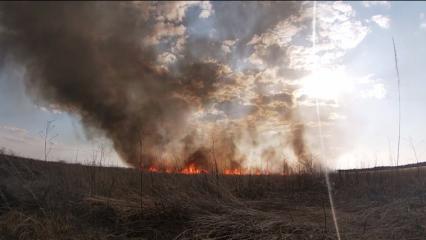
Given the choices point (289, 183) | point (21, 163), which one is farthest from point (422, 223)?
point (21, 163)

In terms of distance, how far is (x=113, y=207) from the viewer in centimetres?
585

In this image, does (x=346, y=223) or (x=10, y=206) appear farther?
(x=10, y=206)

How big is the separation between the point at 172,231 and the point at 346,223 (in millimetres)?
2276

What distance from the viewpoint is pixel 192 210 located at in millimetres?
5672

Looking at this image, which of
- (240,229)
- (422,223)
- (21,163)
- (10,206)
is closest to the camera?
(240,229)

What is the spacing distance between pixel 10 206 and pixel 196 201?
9.54 ft

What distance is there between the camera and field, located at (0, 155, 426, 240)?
4926 millimetres

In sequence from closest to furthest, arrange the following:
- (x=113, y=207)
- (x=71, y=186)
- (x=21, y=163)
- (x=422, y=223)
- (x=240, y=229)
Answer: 1. (x=240, y=229)
2. (x=422, y=223)
3. (x=113, y=207)
4. (x=71, y=186)
5. (x=21, y=163)

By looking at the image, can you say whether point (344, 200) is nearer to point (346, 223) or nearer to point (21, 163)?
point (346, 223)

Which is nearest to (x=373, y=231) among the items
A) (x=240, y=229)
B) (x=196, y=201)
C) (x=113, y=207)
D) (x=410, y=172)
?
(x=240, y=229)

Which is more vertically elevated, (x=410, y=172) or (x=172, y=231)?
(x=410, y=172)

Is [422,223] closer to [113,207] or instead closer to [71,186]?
[113,207]

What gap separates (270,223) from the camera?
4.95m

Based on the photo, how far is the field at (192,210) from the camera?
493 cm
